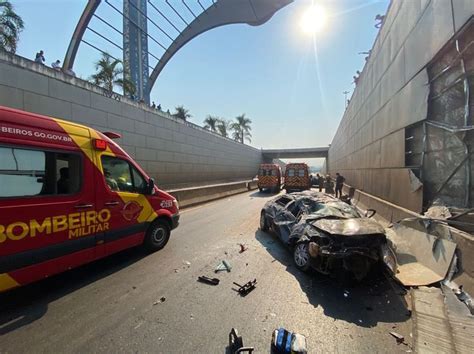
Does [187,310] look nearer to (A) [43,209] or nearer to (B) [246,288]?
(B) [246,288]

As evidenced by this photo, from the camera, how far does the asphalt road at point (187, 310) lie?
2.96 m

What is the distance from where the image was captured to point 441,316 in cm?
351

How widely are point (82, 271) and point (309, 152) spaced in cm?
6391

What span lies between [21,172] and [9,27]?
1779 cm

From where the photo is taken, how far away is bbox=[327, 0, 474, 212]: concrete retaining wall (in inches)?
224

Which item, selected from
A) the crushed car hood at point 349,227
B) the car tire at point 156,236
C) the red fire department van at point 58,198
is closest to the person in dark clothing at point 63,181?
the red fire department van at point 58,198

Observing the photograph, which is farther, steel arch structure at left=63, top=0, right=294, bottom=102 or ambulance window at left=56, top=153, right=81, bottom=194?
steel arch structure at left=63, top=0, right=294, bottom=102

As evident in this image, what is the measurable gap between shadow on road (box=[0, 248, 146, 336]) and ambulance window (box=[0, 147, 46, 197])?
5.13 ft

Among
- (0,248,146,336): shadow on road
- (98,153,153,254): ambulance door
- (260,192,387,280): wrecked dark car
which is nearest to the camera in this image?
(0,248,146,336): shadow on road

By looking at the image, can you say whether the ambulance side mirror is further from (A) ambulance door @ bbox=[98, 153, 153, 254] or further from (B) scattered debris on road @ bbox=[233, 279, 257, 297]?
(B) scattered debris on road @ bbox=[233, 279, 257, 297]

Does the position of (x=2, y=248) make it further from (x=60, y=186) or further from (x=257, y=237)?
(x=257, y=237)

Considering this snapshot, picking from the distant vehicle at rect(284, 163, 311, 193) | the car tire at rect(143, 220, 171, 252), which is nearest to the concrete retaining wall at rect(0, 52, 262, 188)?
the car tire at rect(143, 220, 171, 252)

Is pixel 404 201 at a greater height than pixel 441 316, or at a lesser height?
greater

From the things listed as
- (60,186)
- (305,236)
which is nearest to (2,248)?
(60,186)
